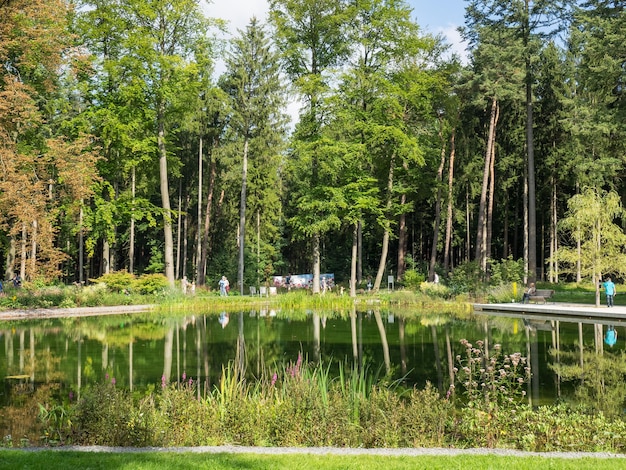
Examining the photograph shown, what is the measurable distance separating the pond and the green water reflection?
0.08 feet

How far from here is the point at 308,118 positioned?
101 feet

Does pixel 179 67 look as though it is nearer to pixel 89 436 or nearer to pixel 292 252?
pixel 89 436

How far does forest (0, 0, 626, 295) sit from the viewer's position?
23.2 m

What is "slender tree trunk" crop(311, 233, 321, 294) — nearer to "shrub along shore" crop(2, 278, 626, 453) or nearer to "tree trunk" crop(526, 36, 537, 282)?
"tree trunk" crop(526, 36, 537, 282)

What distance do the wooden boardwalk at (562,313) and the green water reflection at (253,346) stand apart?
55.8 inches

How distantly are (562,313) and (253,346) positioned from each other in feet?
41.5

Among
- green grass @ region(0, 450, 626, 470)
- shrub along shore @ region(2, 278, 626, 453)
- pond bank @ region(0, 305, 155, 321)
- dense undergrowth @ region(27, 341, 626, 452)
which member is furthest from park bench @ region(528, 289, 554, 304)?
green grass @ region(0, 450, 626, 470)

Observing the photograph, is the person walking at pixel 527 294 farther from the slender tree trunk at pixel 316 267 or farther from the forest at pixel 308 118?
the slender tree trunk at pixel 316 267

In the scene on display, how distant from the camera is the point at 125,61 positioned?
27.9 meters

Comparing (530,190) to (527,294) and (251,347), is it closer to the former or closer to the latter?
(527,294)

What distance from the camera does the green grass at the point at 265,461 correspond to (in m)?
5.24

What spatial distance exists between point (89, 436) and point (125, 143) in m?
23.7

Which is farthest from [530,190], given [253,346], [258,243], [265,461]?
[265,461]

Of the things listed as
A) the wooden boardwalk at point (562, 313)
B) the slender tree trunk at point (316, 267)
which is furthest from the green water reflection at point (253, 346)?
the slender tree trunk at point (316, 267)
